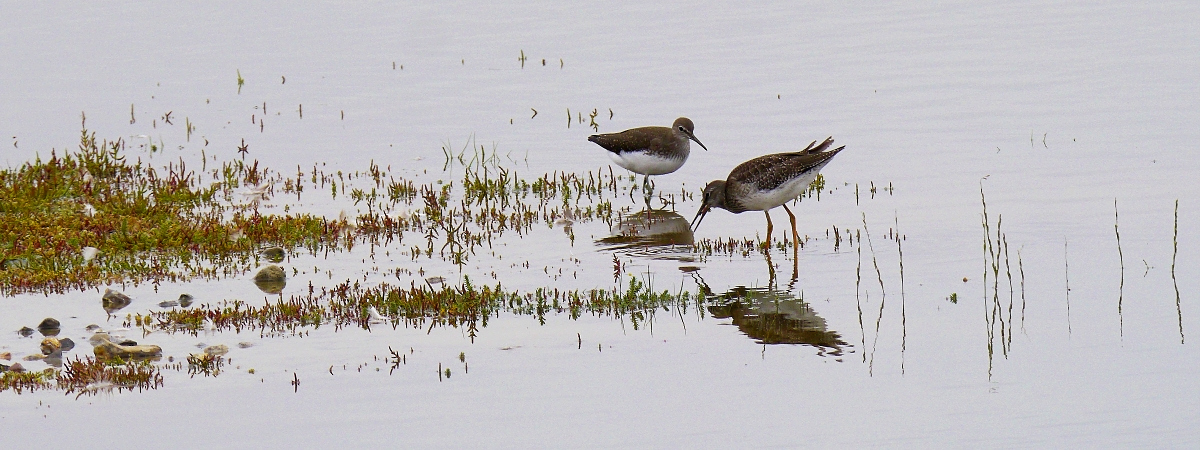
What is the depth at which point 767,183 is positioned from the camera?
13984 mm

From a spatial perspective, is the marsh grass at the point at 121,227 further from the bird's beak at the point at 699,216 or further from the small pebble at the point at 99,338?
the bird's beak at the point at 699,216

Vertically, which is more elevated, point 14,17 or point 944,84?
point 14,17

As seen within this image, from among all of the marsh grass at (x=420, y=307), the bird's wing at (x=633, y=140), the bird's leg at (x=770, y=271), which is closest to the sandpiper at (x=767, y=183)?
the bird's leg at (x=770, y=271)

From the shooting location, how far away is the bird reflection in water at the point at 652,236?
13688 millimetres

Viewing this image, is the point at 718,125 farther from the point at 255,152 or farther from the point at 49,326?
the point at 49,326

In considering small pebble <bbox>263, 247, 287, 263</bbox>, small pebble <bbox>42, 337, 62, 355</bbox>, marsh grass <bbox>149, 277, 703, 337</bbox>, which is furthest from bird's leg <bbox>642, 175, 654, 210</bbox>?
small pebble <bbox>42, 337, 62, 355</bbox>

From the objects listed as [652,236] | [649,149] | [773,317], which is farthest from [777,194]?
[773,317]

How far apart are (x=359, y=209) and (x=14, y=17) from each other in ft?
60.9

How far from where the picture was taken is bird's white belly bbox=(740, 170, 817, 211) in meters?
14.0

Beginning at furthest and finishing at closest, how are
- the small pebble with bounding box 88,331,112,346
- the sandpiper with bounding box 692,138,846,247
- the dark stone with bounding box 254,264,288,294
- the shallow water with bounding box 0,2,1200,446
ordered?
the sandpiper with bounding box 692,138,846,247 < the dark stone with bounding box 254,264,288,294 < the small pebble with bounding box 88,331,112,346 < the shallow water with bounding box 0,2,1200,446

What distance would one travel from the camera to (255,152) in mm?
19094

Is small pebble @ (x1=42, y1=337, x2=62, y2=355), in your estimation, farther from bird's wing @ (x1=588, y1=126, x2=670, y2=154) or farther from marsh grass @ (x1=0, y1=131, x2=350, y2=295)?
bird's wing @ (x1=588, y1=126, x2=670, y2=154)

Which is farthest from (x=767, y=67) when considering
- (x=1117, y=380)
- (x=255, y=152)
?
(x=1117, y=380)

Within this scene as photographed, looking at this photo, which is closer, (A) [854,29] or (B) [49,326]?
(B) [49,326]
